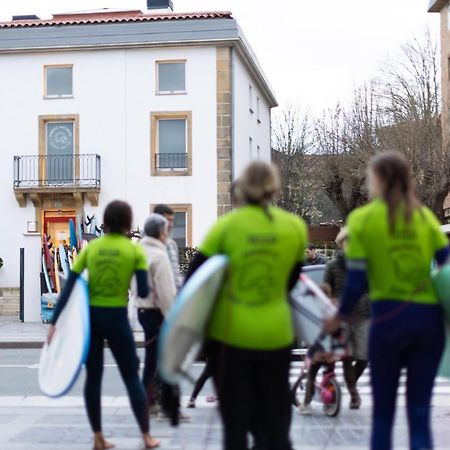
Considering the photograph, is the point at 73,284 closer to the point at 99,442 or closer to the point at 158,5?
the point at 99,442

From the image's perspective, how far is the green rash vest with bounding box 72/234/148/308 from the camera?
21.7 ft

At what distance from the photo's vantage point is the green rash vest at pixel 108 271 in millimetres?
6617

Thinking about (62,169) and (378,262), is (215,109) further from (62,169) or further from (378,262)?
(378,262)

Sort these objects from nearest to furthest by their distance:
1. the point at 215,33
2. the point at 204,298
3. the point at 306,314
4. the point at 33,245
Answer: the point at 204,298, the point at 306,314, the point at 33,245, the point at 215,33

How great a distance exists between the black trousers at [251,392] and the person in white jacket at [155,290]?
3.49 meters

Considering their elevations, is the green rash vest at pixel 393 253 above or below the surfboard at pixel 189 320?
above

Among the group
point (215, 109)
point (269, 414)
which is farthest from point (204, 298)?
point (215, 109)

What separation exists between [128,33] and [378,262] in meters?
27.9

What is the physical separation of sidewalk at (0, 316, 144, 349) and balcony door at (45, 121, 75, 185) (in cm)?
801

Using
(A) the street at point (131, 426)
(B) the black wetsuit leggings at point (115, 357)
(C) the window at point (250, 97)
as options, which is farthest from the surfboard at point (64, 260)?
(B) the black wetsuit leggings at point (115, 357)

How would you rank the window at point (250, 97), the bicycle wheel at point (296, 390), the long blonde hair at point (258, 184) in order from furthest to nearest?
the window at point (250, 97), the bicycle wheel at point (296, 390), the long blonde hair at point (258, 184)

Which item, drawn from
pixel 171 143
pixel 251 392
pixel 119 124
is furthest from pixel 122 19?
pixel 251 392

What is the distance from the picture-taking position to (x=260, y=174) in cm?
475

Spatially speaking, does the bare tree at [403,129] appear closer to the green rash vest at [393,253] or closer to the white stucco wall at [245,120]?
the white stucco wall at [245,120]
